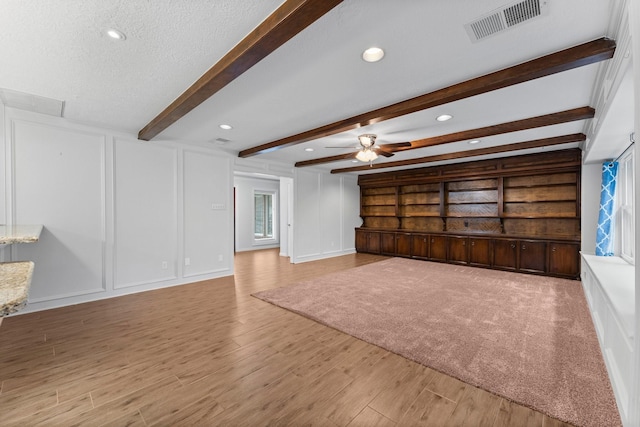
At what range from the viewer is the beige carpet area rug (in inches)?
75.2

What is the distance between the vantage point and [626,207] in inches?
147

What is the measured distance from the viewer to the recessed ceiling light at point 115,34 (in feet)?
5.86

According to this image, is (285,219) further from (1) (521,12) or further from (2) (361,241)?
(1) (521,12)

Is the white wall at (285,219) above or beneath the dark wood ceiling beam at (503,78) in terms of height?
beneath

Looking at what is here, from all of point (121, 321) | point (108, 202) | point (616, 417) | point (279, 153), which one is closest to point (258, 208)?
point (279, 153)

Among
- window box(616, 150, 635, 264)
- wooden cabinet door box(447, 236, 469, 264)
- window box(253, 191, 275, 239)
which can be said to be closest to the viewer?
window box(616, 150, 635, 264)

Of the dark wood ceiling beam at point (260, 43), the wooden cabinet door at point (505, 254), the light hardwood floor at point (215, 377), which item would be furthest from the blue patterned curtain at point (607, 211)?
the dark wood ceiling beam at point (260, 43)

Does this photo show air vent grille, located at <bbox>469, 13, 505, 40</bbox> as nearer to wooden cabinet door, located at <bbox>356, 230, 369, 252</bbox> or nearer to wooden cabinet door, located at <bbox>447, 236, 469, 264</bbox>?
wooden cabinet door, located at <bbox>447, 236, 469, 264</bbox>

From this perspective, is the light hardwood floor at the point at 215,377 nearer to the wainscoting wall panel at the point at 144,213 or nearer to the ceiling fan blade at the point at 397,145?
the wainscoting wall panel at the point at 144,213

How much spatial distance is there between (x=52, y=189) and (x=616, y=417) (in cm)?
590

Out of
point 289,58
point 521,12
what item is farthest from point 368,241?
point 521,12

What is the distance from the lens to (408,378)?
81.8 inches

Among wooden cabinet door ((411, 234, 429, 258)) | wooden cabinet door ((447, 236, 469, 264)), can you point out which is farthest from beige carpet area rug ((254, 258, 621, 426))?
wooden cabinet door ((411, 234, 429, 258))

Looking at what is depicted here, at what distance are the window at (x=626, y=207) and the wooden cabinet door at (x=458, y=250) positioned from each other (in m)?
2.44
